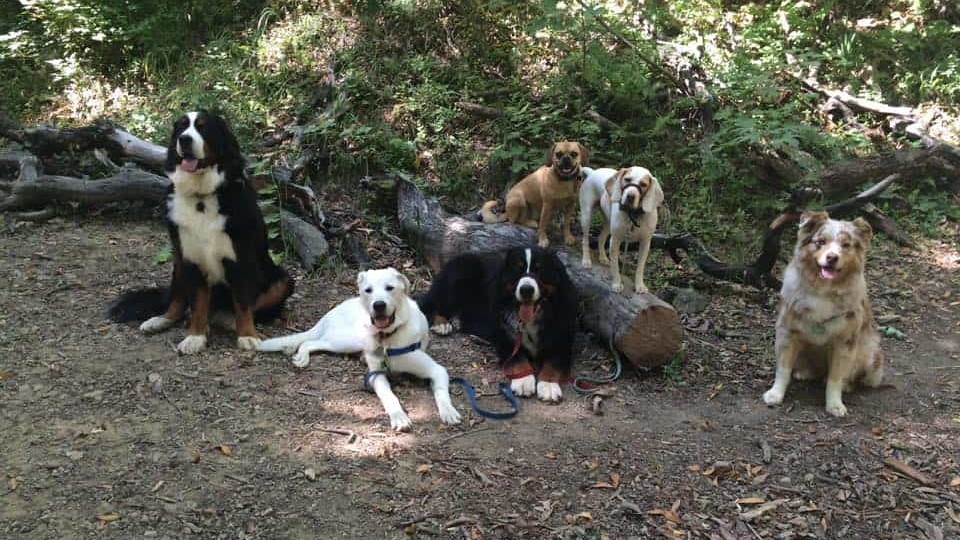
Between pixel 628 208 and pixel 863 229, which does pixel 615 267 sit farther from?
pixel 863 229

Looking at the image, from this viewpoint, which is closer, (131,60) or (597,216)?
(597,216)

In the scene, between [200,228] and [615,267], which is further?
[615,267]

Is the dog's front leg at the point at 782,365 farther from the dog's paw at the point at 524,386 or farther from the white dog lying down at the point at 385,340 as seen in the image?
the white dog lying down at the point at 385,340

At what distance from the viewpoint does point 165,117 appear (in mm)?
8875

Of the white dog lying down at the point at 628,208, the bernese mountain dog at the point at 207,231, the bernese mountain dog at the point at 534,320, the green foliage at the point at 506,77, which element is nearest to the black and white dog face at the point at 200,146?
the bernese mountain dog at the point at 207,231

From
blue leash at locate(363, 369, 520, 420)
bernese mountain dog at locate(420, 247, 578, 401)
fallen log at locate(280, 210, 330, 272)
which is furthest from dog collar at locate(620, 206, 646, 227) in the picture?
fallen log at locate(280, 210, 330, 272)

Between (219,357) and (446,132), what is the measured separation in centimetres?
469

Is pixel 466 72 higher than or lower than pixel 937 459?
higher

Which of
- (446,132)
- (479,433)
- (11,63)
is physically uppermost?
(11,63)

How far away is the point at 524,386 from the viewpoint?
15.0 feet

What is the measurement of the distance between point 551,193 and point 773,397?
232cm

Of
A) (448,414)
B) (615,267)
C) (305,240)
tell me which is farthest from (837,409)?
(305,240)

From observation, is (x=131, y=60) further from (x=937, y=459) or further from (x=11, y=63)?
(x=937, y=459)

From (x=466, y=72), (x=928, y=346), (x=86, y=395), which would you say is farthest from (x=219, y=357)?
(x=466, y=72)
